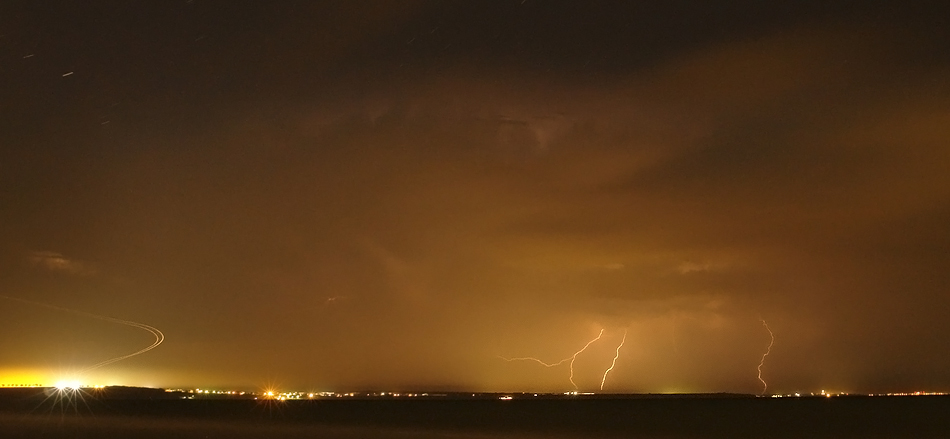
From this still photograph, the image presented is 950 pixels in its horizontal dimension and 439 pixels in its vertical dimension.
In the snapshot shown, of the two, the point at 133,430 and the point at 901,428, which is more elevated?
the point at 133,430

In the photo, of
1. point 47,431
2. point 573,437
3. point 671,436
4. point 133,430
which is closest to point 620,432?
point 671,436

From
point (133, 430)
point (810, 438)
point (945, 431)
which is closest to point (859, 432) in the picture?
point (945, 431)

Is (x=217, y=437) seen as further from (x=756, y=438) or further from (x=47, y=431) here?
(x=756, y=438)

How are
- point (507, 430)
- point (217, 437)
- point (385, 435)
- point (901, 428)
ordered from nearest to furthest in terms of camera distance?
point (217, 437)
point (385, 435)
point (507, 430)
point (901, 428)

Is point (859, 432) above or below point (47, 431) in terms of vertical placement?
below

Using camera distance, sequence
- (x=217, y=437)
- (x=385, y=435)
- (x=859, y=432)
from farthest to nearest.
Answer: (x=859, y=432) < (x=385, y=435) < (x=217, y=437)

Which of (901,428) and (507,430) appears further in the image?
(901,428)

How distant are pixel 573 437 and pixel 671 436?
979cm

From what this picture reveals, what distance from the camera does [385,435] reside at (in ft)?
193

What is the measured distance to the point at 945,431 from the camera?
7112 cm

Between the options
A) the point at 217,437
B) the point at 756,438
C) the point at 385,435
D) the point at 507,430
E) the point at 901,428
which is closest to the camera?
the point at 217,437

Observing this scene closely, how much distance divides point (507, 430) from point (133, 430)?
2780cm

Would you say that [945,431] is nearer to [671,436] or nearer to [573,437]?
[671,436]

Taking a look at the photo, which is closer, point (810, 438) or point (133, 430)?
point (133, 430)
